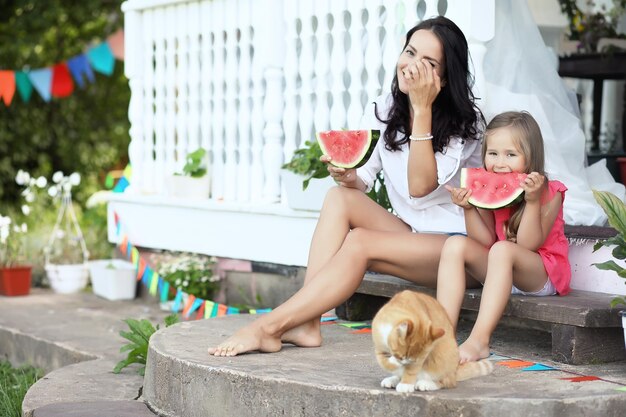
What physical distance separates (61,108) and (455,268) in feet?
33.2

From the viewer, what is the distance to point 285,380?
359cm

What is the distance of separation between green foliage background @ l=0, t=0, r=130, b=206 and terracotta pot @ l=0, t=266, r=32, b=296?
17.1 feet

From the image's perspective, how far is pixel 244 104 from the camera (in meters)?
6.85

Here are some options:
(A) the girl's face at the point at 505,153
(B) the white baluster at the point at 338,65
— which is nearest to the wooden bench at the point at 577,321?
(A) the girl's face at the point at 505,153

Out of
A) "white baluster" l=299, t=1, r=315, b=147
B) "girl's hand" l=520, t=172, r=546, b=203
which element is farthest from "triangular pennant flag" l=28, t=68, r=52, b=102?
"girl's hand" l=520, t=172, r=546, b=203

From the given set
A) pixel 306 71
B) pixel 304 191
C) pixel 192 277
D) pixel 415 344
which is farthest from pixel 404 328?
pixel 192 277

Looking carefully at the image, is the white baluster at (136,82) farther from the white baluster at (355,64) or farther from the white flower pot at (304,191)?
the white baluster at (355,64)

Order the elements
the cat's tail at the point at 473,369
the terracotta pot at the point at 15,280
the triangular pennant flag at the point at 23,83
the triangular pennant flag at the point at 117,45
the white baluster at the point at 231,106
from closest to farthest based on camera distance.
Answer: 1. the cat's tail at the point at 473,369
2. the white baluster at the point at 231,106
3. the terracotta pot at the point at 15,280
4. the triangular pennant flag at the point at 23,83
5. the triangular pennant flag at the point at 117,45

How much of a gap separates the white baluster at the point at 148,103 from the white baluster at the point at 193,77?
443 millimetres

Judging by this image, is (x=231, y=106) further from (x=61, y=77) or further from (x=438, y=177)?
(x=61, y=77)

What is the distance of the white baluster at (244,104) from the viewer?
6.72 meters

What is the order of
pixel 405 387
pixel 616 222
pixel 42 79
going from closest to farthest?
pixel 405 387, pixel 616 222, pixel 42 79

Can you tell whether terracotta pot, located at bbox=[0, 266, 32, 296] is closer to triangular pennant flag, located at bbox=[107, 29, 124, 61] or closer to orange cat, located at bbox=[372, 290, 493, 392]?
orange cat, located at bbox=[372, 290, 493, 392]

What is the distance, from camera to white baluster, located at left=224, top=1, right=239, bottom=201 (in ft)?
22.5
